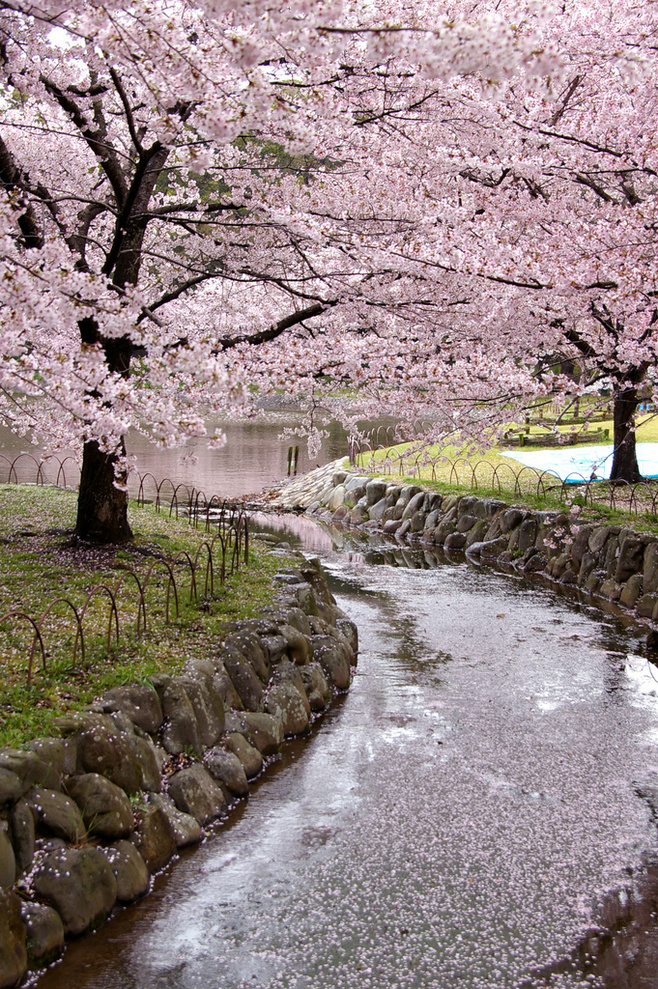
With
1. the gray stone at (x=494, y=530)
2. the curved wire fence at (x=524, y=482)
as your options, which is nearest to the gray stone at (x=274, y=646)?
the curved wire fence at (x=524, y=482)

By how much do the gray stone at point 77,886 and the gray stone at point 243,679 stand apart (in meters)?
2.52

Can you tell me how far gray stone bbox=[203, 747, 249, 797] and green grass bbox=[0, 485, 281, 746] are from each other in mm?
784

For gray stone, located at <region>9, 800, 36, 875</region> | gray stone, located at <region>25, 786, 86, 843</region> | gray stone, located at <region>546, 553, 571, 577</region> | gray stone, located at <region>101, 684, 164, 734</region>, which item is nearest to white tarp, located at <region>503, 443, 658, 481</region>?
gray stone, located at <region>546, 553, 571, 577</region>

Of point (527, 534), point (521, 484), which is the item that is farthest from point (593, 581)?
point (521, 484)

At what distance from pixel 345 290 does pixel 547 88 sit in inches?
268

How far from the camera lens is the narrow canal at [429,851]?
454cm

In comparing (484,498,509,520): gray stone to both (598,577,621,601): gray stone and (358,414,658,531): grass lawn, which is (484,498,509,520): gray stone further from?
(598,577,621,601): gray stone

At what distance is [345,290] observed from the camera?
8852mm

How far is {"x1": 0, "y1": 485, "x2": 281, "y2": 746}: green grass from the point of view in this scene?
5781 mm

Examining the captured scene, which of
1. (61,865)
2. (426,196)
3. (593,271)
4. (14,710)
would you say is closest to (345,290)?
(426,196)

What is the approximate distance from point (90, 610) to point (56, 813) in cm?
346

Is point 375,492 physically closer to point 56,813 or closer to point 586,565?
point 586,565

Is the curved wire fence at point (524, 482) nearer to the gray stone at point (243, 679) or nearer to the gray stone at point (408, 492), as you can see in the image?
the gray stone at point (408, 492)

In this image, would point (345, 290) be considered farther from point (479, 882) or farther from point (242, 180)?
Answer: point (479, 882)
